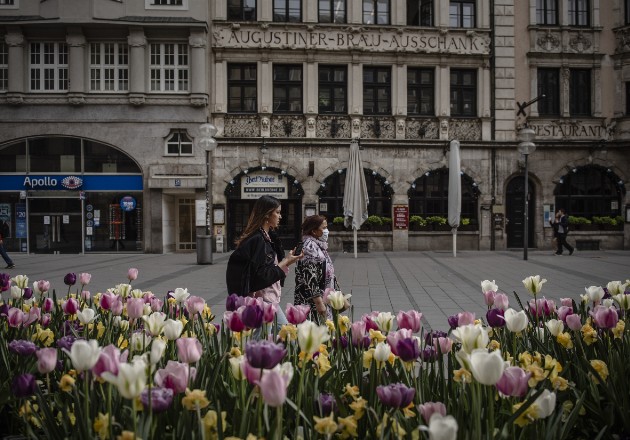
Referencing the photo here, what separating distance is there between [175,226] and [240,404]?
23665mm

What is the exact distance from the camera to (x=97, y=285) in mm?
11836

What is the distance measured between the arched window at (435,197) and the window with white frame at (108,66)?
13813 mm

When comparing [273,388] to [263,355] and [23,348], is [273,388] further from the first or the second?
[23,348]

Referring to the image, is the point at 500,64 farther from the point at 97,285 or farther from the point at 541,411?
the point at 541,411

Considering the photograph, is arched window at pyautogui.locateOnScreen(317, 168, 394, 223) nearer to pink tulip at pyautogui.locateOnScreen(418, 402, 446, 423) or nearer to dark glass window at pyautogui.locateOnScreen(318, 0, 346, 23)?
dark glass window at pyautogui.locateOnScreen(318, 0, 346, 23)

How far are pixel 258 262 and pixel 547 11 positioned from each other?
84.9ft

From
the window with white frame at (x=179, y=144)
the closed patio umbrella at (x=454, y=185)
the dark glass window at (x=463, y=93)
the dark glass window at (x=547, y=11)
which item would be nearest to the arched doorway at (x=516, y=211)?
the dark glass window at (x=463, y=93)

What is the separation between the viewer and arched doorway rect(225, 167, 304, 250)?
2414 cm

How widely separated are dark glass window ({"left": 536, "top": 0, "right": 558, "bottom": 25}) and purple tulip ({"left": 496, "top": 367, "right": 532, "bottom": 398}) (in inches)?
1086

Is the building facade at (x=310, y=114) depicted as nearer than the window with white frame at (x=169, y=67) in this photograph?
Yes

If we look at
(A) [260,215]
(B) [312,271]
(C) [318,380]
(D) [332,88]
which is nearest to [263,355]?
(C) [318,380]

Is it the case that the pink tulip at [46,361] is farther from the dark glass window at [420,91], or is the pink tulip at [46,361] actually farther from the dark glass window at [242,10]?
the dark glass window at [242,10]

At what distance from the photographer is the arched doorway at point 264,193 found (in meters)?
24.1

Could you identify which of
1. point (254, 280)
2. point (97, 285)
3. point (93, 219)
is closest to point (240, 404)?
point (254, 280)
